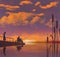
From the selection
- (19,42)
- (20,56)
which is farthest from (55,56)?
(19,42)

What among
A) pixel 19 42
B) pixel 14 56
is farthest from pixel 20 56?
pixel 19 42

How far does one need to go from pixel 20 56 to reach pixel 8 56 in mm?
1054

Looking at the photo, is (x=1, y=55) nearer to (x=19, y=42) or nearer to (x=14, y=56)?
(x=14, y=56)

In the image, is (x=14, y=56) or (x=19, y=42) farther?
(x=19, y=42)

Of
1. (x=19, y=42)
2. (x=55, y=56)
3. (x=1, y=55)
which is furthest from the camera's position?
(x=19, y=42)

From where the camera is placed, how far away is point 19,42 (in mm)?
52875

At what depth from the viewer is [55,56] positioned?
1938cm

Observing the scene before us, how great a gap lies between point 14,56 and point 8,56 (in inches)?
20.2

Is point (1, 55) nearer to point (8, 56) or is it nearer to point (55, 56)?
point (8, 56)

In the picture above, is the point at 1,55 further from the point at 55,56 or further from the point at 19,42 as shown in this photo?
the point at 19,42

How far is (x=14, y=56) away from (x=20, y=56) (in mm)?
549

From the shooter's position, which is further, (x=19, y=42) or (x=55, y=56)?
(x=19, y=42)

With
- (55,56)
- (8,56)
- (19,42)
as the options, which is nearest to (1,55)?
(8,56)

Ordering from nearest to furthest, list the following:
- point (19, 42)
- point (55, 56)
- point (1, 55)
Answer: point (55, 56) → point (1, 55) → point (19, 42)
